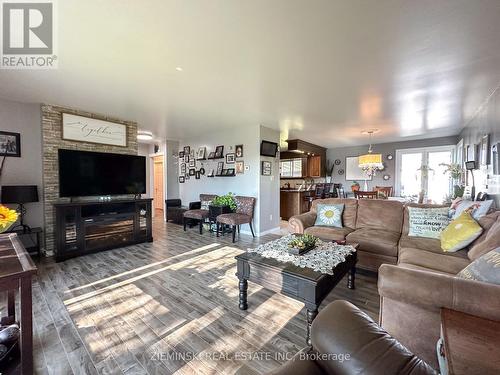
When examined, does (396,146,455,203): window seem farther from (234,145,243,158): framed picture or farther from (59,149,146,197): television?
(59,149,146,197): television


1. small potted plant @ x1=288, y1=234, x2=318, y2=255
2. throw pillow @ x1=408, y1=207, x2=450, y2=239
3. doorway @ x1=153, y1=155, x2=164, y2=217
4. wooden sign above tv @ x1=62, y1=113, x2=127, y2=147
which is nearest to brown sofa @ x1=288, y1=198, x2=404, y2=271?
throw pillow @ x1=408, y1=207, x2=450, y2=239

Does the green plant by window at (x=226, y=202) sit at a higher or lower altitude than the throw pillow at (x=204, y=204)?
higher

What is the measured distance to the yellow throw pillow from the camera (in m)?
2.25

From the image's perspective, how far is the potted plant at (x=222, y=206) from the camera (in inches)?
197

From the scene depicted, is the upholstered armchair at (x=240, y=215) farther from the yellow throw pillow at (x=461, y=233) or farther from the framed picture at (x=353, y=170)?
the framed picture at (x=353, y=170)

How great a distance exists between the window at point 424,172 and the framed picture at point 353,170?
1.06 m

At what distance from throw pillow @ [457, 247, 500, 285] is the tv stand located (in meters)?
4.60

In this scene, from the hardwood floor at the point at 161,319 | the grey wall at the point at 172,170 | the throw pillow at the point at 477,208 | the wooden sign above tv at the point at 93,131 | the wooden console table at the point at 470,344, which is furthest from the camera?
the grey wall at the point at 172,170

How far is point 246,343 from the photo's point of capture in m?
1.73

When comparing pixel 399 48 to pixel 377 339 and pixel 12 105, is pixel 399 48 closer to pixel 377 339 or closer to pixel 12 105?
pixel 377 339

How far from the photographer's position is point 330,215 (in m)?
3.62

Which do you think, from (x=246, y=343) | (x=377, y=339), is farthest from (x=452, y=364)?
(x=246, y=343)

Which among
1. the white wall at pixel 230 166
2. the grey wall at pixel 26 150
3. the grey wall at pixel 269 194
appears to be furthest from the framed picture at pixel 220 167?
the grey wall at pixel 26 150

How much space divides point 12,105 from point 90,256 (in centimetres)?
268
